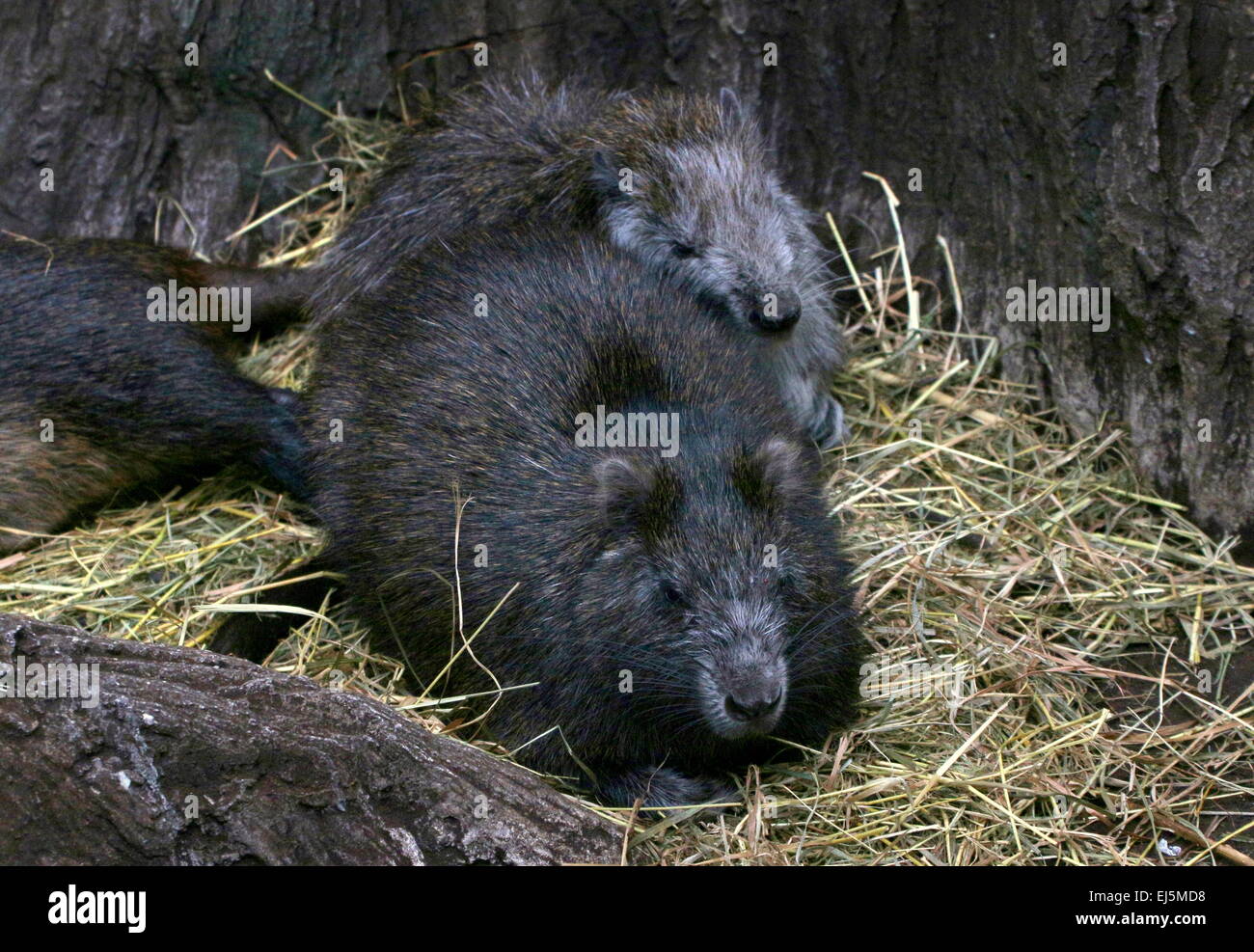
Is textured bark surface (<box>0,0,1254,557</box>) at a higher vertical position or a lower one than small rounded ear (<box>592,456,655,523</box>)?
higher

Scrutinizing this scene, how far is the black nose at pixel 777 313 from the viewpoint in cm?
580

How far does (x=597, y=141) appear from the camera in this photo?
6.25 meters

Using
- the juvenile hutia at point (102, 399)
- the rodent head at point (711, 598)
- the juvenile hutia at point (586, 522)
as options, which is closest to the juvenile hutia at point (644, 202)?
the juvenile hutia at point (586, 522)

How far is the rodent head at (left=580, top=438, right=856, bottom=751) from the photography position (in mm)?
4473

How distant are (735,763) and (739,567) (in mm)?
772

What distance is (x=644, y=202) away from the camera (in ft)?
20.3

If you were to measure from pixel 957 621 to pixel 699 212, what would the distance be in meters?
2.14

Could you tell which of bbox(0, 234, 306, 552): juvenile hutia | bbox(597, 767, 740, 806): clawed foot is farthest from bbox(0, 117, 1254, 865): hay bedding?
bbox(0, 234, 306, 552): juvenile hutia

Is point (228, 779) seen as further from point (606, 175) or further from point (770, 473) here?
point (606, 175)

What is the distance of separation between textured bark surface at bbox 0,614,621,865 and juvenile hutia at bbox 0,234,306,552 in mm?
2015

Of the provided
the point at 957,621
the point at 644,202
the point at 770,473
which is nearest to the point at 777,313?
the point at 644,202

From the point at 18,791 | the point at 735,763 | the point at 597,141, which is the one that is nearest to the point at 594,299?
the point at 597,141

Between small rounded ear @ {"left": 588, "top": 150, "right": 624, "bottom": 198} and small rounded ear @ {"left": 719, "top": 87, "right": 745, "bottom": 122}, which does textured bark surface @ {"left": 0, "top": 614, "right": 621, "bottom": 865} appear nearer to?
small rounded ear @ {"left": 588, "top": 150, "right": 624, "bottom": 198}

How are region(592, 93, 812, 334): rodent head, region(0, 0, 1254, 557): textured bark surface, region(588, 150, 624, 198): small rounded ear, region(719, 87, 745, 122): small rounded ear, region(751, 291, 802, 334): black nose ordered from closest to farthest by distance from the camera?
region(0, 0, 1254, 557): textured bark surface → region(751, 291, 802, 334): black nose → region(592, 93, 812, 334): rodent head → region(588, 150, 624, 198): small rounded ear → region(719, 87, 745, 122): small rounded ear
